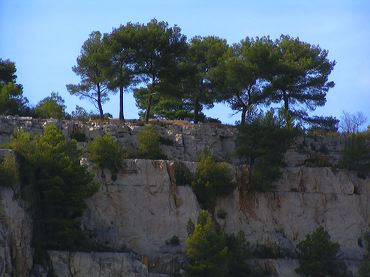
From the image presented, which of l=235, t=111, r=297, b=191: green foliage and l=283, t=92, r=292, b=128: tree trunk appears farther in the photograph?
l=283, t=92, r=292, b=128: tree trunk

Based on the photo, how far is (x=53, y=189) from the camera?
44469mm

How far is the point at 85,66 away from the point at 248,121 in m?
9.86

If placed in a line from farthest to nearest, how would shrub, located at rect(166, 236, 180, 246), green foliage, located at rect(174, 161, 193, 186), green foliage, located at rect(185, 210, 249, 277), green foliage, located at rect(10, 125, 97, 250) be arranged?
1. green foliage, located at rect(174, 161, 193, 186)
2. shrub, located at rect(166, 236, 180, 246)
3. green foliage, located at rect(185, 210, 249, 277)
4. green foliage, located at rect(10, 125, 97, 250)

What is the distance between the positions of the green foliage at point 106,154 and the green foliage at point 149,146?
2096 mm

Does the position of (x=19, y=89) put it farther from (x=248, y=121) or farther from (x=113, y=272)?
(x=113, y=272)

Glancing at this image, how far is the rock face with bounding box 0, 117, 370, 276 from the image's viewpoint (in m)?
44.4

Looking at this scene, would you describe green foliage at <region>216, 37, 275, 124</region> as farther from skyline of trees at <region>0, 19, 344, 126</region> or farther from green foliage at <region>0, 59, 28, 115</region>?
green foliage at <region>0, 59, 28, 115</region>

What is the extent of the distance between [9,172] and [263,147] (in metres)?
13.5

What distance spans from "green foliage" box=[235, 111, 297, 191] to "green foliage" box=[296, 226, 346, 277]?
3982mm

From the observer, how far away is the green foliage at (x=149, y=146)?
50906 mm

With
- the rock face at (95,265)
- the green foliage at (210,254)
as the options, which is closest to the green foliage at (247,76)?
the green foliage at (210,254)

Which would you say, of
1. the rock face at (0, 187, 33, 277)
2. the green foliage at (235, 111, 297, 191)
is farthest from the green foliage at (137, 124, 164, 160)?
the rock face at (0, 187, 33, 277)

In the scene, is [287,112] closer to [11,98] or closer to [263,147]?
[263,147]

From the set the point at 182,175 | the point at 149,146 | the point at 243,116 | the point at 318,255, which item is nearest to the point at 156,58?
the point at 243,116
